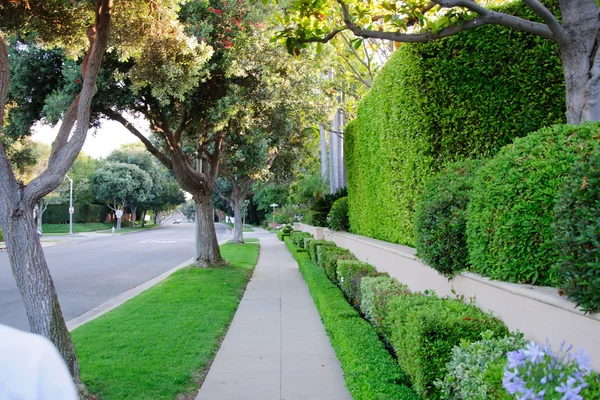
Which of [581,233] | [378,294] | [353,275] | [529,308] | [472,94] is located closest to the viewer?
[581,233]

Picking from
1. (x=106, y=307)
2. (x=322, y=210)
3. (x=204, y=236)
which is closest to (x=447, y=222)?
(x=106, y=307)

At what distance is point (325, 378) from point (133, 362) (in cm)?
237

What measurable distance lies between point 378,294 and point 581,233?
11.6ft

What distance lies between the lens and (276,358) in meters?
6.08

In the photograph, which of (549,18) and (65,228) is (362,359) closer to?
(549,18)

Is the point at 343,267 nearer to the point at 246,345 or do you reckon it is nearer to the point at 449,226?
the point at 246,345

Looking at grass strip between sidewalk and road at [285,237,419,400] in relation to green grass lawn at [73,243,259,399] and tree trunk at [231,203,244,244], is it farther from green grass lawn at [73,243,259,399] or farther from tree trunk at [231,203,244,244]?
tree trunk at [231,203,244,244]

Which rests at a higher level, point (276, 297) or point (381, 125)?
point (381, 125)

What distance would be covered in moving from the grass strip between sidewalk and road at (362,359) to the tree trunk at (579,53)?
321cm

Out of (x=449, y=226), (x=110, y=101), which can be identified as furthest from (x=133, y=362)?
(x=110, y=101)

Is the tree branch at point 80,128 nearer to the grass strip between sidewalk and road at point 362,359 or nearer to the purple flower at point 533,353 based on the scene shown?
the grass strip between sidewalk and road at point 362,359

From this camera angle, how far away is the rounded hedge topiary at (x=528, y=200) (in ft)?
10.6

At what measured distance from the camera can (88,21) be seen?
317 inches

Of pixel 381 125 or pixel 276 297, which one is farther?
pixel 276 297
